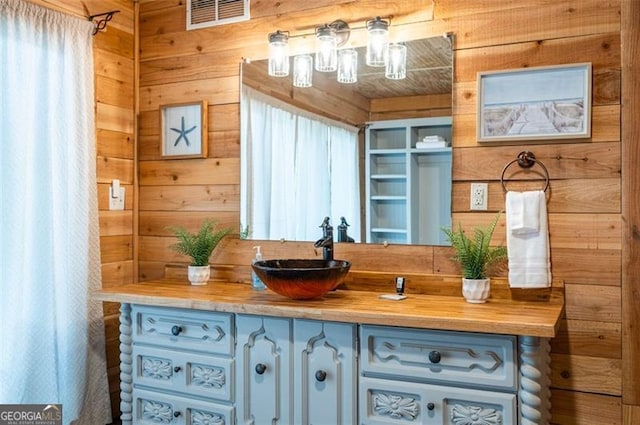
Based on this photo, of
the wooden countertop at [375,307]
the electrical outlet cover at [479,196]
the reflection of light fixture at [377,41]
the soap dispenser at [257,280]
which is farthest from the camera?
the soap dispenser at [257,280]

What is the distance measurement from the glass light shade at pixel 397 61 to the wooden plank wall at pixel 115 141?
1.46 meters

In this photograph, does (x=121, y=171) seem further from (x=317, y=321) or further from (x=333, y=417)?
(x=333, y=417)

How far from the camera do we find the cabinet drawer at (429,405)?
1780 millimetres

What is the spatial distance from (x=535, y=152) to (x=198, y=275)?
1632mm

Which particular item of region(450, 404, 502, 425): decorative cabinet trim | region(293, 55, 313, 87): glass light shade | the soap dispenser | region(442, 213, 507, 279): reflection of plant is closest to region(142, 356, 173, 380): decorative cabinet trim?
the soap dispenser

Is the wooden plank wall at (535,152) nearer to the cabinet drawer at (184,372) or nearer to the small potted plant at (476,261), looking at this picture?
the small potted plant at (476,261)

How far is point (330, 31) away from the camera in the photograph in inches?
96.7

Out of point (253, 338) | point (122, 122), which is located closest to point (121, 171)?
point (122, 122)

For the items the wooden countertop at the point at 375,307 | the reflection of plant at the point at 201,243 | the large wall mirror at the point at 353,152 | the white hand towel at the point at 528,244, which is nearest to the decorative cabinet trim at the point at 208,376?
the wooden countertop at the point at 375,307

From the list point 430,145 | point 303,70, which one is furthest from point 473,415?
point 303,70

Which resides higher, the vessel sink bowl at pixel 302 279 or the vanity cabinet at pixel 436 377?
the vessel sink bowl at pixel 302 279

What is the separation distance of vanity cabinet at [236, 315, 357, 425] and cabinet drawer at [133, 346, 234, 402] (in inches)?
3.1

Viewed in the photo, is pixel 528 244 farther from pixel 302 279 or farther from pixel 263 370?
pixel 263 370

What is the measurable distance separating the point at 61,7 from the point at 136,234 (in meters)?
1.20
